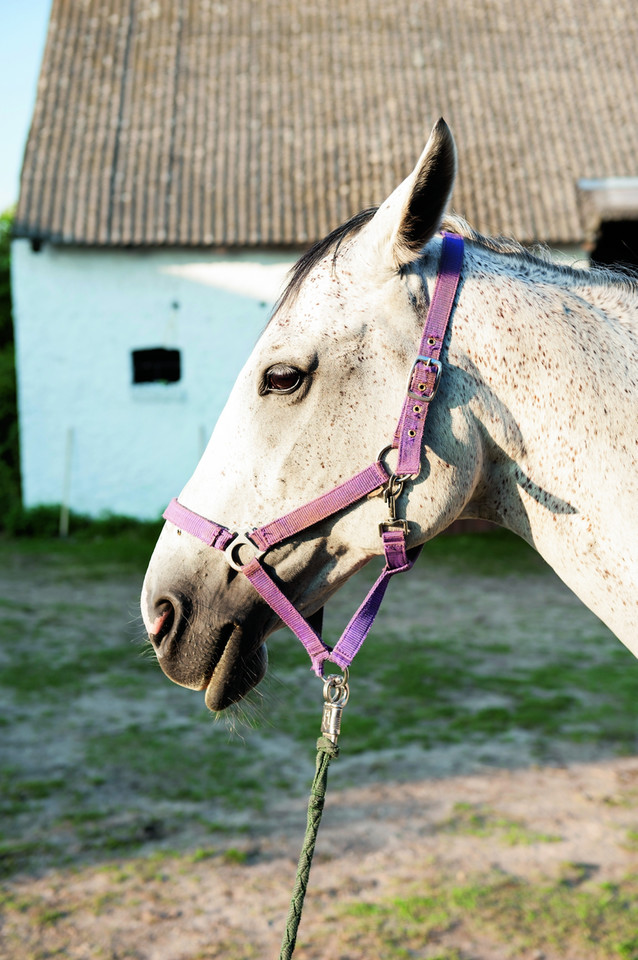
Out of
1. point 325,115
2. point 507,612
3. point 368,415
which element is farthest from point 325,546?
point 325,115

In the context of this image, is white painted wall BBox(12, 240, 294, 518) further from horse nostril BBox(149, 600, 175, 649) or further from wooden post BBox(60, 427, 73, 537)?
horse nostril BBox(149, 600, 175, 649)

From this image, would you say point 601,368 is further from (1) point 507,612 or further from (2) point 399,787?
(1) point 507,612

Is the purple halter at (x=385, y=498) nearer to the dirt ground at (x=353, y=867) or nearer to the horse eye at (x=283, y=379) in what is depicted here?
the horse eye at (x=283, y=379)

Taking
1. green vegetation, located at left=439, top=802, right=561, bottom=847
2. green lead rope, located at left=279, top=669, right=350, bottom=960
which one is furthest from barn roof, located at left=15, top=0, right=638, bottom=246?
green lead rope, located at left=279, top=669, right=350, bottom=960

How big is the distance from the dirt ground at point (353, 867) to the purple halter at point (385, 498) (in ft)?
6.49

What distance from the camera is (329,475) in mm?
1648

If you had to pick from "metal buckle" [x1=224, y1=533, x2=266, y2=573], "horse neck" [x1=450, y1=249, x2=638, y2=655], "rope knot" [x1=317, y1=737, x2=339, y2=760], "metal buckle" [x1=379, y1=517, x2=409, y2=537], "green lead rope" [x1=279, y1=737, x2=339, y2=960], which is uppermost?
"horse neck" [x1=450, y1=249, x2=638, y2=655]

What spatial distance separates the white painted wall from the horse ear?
33.6ft

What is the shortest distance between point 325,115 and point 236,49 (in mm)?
2236

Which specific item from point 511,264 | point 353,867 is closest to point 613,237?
point 353,867

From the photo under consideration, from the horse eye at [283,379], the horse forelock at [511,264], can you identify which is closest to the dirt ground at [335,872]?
the horse eye at [283,379]

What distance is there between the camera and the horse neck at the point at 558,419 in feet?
5.19

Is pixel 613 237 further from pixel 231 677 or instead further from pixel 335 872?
pixel 231 677

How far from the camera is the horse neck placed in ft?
5.19
